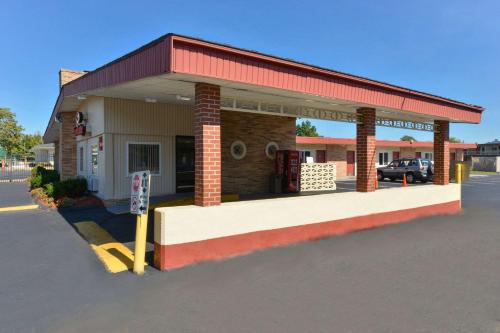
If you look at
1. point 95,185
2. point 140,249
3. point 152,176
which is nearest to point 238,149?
point 152,176

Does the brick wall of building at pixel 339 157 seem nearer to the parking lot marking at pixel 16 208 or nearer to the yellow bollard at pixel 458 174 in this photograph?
the yellow bollard at pixel 458 174

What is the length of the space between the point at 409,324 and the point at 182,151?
9690 mm

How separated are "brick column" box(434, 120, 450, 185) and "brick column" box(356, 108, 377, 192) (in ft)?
14.3

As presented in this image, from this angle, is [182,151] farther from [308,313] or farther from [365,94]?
[308,313]

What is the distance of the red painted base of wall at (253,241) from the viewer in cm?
562

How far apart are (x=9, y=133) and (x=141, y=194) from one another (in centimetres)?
7347

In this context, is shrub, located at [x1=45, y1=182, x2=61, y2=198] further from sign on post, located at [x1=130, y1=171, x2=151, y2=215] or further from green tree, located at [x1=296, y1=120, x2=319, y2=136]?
green tree, located at [x1=296, y1=120, x2=319, y2=136]

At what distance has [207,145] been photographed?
19.9 feet

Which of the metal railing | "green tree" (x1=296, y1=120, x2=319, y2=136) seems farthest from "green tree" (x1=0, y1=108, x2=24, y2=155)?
"green tree" (x1=296, y1=120, x2=319, y2=136)

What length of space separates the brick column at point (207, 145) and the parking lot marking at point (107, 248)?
1.71m

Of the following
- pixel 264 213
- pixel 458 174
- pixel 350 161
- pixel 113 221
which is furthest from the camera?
pixel 350 161

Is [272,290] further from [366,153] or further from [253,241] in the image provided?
[366,153]

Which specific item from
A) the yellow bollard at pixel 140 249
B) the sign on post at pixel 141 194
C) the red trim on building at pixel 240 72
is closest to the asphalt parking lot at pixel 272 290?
the yellow bollard at pixel 140 249

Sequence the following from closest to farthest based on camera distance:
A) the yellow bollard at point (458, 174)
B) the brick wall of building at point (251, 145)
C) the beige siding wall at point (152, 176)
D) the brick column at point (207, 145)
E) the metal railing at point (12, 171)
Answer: the brick column at point (207, 145), the beige siding wall at point (152, 176), the yellow bollard at point (458, 174), the brick wall of building at point (251, 145), the metal railing at point (12, 171)
